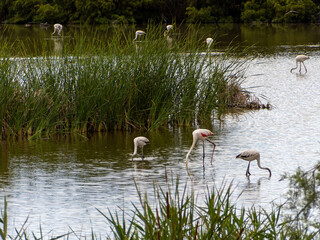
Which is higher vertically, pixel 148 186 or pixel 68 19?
pixel 68 19

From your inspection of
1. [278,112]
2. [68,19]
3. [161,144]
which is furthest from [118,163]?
[68,19]

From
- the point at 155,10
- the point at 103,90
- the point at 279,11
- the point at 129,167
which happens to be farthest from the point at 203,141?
the point at 155,10

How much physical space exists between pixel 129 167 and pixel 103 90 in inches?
67.2

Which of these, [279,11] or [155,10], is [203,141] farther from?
[155,10]

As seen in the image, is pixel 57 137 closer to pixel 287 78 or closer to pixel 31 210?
pixel 31 210

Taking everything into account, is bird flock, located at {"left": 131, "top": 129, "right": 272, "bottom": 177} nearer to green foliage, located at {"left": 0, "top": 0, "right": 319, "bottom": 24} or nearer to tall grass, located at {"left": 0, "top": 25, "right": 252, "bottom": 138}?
tall grass, located at {"left": 0, "top": 25, "right": 252, "bottom": 138}

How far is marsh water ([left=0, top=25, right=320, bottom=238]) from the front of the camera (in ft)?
21.9

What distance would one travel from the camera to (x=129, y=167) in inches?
334

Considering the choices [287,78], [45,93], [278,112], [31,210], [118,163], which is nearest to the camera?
[31,210]

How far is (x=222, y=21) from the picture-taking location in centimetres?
4472

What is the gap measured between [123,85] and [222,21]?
116ft

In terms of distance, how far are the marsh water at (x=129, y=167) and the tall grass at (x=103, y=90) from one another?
23 cm

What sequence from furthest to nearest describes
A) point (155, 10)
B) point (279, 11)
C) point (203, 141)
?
point (155, 10), point (279, 11), point (203, 141)

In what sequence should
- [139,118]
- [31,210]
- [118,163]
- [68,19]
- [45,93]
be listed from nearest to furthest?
[31,210] → [118,163] → [45,93] → [139,118] → [68,19]
